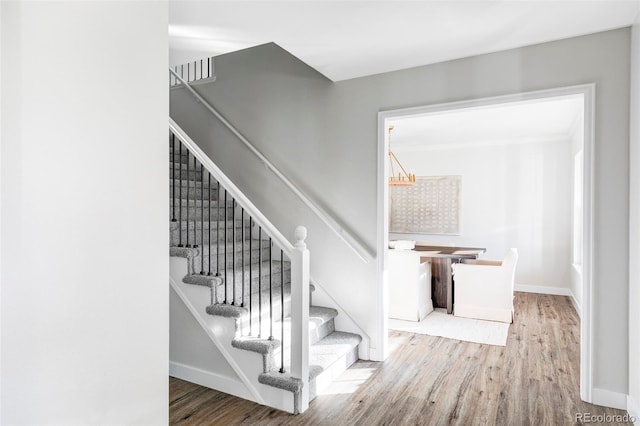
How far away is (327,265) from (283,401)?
53.1 inches

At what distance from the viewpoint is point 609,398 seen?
2.62 m

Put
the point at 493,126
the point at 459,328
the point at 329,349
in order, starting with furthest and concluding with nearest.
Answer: the point at 493,126 → the point at 459,328 → the point at 329,349

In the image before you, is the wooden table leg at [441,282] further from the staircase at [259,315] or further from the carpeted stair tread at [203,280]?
the carpeted stair tread at [203,280]

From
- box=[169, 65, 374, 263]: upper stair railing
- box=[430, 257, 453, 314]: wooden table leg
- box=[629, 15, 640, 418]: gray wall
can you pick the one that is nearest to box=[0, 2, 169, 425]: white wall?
box=[169, 65, 374, 263]: upper stair railing

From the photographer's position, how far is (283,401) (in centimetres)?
256

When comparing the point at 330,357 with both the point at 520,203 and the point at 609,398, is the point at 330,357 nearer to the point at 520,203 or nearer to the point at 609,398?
the point at 609,398

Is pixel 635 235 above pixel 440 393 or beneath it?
above

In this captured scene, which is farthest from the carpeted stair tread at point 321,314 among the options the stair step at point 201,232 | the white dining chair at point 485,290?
the white dining chair at point 485,290

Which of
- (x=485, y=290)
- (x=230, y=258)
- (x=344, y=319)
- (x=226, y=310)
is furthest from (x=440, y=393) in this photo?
(x=485, y=290)

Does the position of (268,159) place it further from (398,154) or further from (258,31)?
(398,154)

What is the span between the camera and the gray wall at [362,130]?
2617 mm

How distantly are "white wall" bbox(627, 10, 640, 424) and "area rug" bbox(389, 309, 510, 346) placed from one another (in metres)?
1.40

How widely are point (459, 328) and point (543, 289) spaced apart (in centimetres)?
273

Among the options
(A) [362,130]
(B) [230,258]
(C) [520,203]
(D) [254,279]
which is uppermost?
(A) [362,130]
